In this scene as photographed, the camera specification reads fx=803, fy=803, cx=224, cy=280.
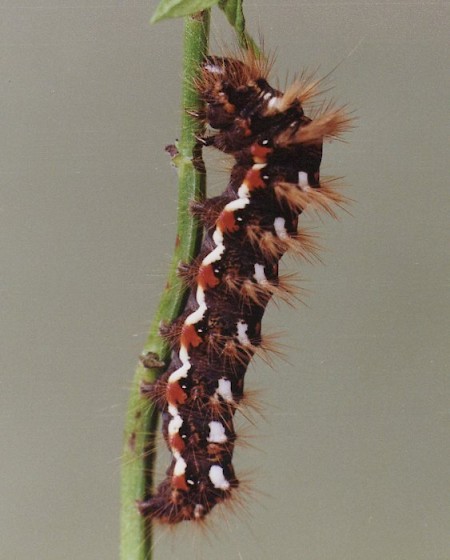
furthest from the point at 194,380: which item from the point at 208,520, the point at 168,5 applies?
the point at 168,5

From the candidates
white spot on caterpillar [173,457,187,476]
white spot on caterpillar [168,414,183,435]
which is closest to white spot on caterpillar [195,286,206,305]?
white spot on caterpillar [168,414,183,435]

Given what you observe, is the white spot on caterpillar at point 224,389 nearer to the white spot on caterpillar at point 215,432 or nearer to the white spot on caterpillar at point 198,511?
the white spot on caterpillar at point 215,432

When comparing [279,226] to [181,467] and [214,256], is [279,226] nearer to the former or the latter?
[214,256]

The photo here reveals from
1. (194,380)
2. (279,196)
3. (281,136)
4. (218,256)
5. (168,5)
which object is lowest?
(194,380)

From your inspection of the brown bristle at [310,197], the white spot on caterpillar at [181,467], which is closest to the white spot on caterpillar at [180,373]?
the white spot on caterpillar at [181,467]

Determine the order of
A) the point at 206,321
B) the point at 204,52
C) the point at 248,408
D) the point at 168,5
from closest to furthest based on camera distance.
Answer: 1. the point at 168,5
2. the point at 204,52
3. the point at 206,321
4. the point at 248,408

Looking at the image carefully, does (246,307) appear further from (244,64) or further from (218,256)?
(244,64)

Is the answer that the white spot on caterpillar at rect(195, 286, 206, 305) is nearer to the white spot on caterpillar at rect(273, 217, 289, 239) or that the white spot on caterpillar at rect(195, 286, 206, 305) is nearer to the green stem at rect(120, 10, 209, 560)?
the green stem at rect(120, 10, 209, 560)
